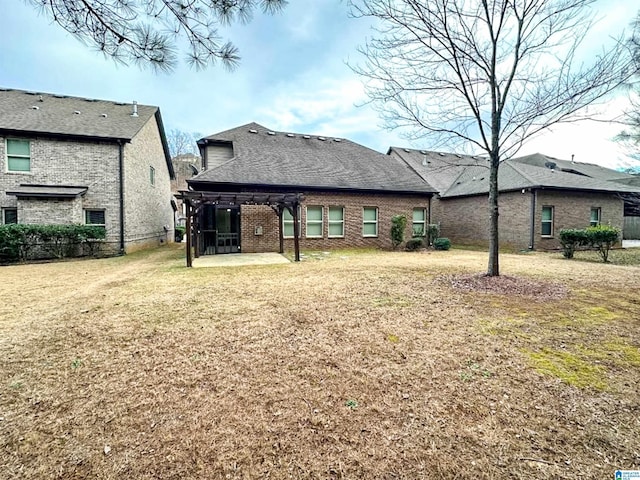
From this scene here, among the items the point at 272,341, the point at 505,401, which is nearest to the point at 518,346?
the point at 505,401

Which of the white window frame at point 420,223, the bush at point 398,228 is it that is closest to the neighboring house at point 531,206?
the white window frame at point 420,223

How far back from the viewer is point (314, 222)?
565 inches

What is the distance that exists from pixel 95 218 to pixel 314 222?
9.29 m

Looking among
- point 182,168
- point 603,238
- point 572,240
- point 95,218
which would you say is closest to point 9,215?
point 95,218

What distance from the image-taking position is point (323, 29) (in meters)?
6.05

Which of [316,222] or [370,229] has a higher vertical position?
[316,222]

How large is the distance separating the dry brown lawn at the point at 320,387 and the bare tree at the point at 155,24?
334cm

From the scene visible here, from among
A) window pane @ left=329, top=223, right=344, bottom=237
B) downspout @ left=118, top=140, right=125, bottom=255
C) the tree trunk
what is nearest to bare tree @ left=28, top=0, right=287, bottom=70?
the tree trunk

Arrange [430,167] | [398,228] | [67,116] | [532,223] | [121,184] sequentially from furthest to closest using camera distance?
[430,167]
[398,228]
[532,223]
[67,116]
[121,184]

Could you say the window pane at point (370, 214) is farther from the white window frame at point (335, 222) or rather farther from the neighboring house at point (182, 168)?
the neighboring house at point (182, 168)

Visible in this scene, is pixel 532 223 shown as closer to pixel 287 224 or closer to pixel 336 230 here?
pixel 336 230

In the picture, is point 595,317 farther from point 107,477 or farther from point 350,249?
point 350,249

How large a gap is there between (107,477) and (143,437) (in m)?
0.33

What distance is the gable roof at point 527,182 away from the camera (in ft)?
48.2
